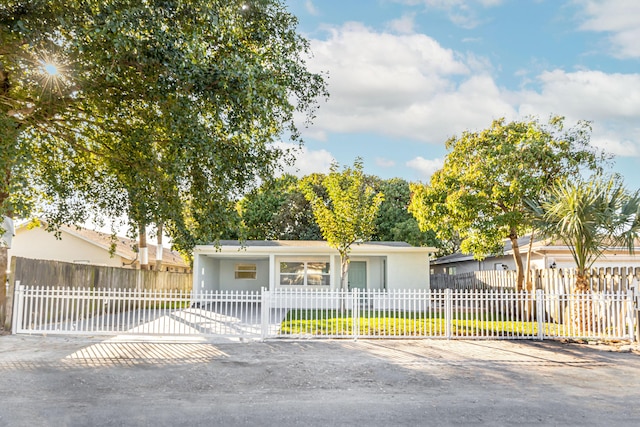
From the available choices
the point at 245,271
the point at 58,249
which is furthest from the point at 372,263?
the point at 58,249

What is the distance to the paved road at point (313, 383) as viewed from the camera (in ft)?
19.8

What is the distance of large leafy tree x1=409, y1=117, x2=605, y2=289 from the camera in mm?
15219

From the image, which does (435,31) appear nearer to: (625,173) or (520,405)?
(625,173)

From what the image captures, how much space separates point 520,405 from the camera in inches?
259

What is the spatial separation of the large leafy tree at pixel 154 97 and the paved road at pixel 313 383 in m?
2.89

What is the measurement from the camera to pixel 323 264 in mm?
22672

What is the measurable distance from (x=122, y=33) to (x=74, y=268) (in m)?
10.6

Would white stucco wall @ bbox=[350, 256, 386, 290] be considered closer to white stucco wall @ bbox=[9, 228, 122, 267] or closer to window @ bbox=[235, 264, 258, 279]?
window @ bbox=[235, 264, 258, 279]

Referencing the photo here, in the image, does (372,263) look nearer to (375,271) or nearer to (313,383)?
(375,271)

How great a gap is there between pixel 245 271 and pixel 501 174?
1472 centimetres

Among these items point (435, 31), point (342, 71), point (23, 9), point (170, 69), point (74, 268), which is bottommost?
point (74, 268)

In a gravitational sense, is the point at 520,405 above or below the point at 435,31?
below

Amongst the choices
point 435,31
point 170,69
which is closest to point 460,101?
point 435,31

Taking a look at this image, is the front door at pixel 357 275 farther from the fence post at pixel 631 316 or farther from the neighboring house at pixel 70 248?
the fence post at pixel 631 316
